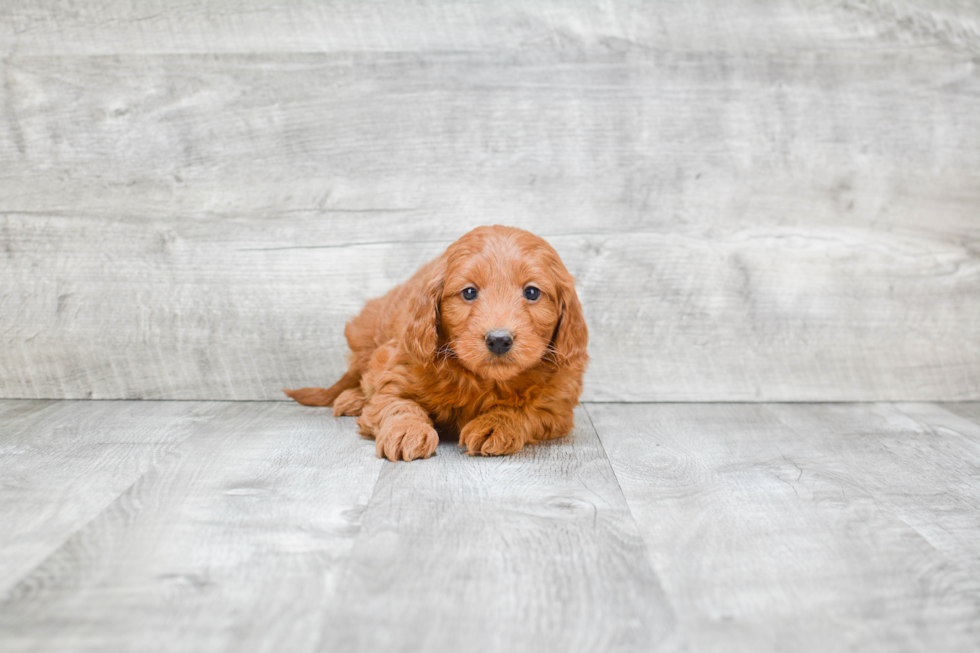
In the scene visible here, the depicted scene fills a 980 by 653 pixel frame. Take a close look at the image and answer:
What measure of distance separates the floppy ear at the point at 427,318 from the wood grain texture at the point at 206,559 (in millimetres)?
369

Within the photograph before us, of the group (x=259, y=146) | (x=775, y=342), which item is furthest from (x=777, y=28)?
(x=259, y=146)

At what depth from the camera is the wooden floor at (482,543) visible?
1336 mm

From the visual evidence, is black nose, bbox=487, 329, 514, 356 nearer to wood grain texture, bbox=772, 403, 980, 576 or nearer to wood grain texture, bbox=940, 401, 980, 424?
wood grain texture, bbox=772, 403, 980, 576

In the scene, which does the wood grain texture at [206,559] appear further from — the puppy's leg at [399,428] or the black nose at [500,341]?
the black nose at [500,341]

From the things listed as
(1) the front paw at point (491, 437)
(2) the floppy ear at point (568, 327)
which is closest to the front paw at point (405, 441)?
(1) the front paw at point (491, 437)

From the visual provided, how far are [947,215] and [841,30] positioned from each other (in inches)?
36.5

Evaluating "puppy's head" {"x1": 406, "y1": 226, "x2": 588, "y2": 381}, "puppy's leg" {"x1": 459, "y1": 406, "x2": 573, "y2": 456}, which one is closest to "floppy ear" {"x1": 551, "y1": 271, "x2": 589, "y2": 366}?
"puppy's head" {"x1": 406, "y1": 226, "x2": 588, "y2": 381}

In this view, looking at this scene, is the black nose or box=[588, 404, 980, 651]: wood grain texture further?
the black nose

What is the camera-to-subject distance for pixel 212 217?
3.14 meters

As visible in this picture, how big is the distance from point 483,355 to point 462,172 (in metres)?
1.18

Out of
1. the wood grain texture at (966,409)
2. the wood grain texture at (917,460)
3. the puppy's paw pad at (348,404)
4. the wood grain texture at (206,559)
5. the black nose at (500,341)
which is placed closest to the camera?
the wood grain texture at (206,559)

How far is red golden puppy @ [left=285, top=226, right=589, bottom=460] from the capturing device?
2.28 m

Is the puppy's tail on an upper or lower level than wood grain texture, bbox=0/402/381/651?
lower

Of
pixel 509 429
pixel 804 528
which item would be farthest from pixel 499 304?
→ pixel 804 528
